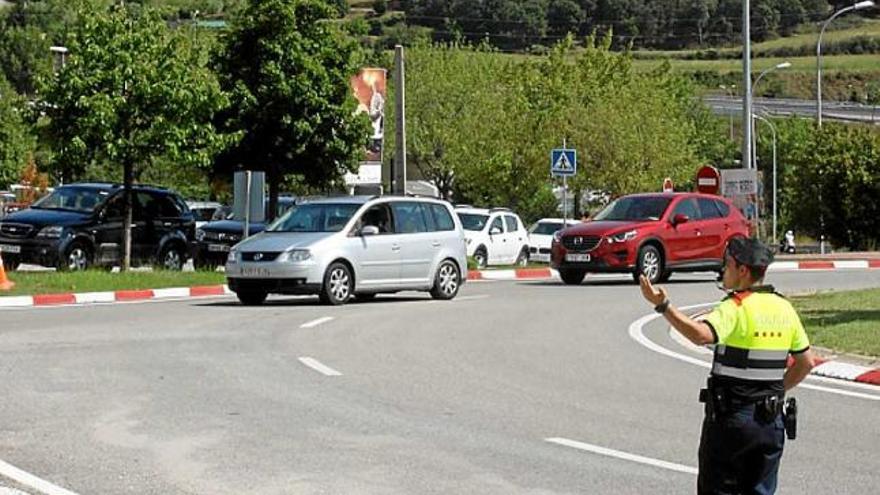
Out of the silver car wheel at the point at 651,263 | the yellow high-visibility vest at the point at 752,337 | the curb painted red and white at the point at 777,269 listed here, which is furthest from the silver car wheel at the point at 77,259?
the yellow high-visibility vest at the point at 752,337

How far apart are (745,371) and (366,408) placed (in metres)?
6.18

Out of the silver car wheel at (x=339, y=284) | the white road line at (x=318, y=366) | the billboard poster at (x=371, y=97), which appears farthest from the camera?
the billboard poster at (x=371, y=97)

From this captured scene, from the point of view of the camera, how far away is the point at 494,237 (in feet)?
135

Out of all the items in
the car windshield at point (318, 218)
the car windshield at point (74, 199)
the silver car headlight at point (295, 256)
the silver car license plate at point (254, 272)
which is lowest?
the silver car license plate at point (254, 272)

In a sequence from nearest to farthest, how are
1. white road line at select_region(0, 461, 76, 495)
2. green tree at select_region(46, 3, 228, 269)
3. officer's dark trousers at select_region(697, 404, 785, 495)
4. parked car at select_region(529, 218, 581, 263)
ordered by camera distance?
officer's dark trousers at select_region(697, 404, 785, 495), white road line at select_region(0, 461, 76, 495), green tree at select_region(46, 3, 228, 269), parked car at select_region(529, 218, 581, 263)

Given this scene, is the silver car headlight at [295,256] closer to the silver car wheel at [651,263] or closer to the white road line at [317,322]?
the white road line at [317,322]

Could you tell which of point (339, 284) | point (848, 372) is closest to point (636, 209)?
point (339, 284)

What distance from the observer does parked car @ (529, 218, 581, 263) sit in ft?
154

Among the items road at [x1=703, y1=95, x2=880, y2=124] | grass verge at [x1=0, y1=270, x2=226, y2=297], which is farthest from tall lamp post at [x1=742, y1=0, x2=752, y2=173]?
road at [x1=703, y1=95, x2=880, y2=124]

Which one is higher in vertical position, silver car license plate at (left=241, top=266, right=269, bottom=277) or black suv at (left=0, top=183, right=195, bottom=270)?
black suv at (left=0, top=183, right=195, bottom=270)

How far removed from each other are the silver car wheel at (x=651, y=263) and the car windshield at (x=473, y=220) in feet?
39.7

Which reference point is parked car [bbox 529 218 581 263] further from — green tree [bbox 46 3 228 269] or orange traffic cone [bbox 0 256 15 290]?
orange traffic cone [bbox 0 256 15 290]

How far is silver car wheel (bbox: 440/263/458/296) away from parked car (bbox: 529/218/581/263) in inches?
760

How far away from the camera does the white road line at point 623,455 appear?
10090 millimetres
